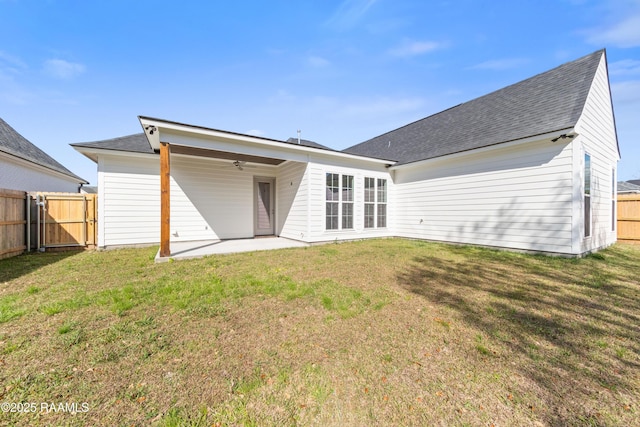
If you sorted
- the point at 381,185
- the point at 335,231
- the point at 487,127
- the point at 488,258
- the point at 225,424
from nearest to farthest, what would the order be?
the point at 225,424 → the point at 488,258 → the point at 487,127 → the point at 335,231 → the point at 381,185

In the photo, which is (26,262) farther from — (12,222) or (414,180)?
(414,180)

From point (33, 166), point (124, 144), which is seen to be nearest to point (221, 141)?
point (124, 144)

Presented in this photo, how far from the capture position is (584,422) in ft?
5.02

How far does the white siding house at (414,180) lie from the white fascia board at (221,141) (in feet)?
0.10

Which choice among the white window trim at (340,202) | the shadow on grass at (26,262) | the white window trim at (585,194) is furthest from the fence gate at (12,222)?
the white window trim at (585,194)

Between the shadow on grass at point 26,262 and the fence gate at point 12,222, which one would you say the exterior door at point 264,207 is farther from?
the fence gate at point 12,222

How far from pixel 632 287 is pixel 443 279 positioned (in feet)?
9.72

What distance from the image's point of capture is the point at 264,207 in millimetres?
10297

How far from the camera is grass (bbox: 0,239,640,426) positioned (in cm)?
163

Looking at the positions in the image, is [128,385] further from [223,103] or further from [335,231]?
[223,103]

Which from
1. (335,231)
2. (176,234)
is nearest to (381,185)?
(335,231)

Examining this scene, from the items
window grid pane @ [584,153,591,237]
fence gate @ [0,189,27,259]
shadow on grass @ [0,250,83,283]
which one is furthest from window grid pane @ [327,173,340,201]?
fence gate @ [0,189,27,259]

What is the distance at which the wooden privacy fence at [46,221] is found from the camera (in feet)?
20.5

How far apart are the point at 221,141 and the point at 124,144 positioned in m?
3.66
